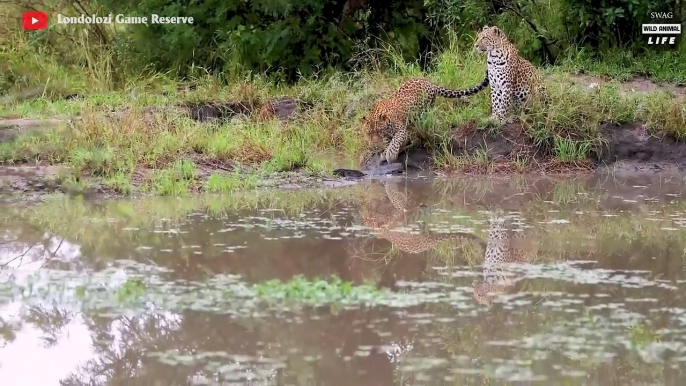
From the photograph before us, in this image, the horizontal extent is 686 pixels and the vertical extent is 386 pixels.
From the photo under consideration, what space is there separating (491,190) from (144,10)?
7.15 m

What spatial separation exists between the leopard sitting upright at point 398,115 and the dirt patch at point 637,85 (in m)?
1.95

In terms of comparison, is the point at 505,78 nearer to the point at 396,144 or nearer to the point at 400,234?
the point at 396,144

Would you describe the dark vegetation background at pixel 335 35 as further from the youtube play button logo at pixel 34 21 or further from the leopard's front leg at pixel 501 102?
the leopard's front leg at pixel 501 102

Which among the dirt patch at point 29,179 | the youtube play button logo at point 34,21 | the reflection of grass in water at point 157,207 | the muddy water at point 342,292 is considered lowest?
the muddy water at point 342,292

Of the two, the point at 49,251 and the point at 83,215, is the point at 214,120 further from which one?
the point at 49,251

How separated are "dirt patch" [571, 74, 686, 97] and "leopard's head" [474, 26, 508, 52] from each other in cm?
133

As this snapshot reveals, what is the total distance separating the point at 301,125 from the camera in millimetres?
11859

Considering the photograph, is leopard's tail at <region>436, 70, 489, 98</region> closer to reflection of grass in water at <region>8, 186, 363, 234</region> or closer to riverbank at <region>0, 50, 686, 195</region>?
riverbank at <region>0, 50, 686, 195</region>

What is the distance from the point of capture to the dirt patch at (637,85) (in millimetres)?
12155

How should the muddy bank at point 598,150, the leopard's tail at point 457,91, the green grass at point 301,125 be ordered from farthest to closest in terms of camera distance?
the leopard's tail at point 457,91
the muddy bank at point 598,150
the green grass at point 301,125

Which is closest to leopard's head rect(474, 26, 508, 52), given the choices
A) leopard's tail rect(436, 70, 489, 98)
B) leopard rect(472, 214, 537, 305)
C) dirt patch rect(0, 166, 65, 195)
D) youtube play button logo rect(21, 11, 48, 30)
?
leopard's tail rect(436, 70, 489, 98)

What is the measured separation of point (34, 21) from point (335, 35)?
515 cm

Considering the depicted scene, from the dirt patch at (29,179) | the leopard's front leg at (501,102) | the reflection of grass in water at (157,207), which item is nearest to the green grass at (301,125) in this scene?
the leopard's front leg at (501,102)

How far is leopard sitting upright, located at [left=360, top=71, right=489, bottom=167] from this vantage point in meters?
10.8
